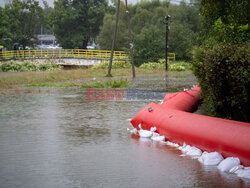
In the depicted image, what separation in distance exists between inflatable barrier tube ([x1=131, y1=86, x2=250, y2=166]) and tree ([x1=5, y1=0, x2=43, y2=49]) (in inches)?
2675

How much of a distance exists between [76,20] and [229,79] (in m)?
74.4

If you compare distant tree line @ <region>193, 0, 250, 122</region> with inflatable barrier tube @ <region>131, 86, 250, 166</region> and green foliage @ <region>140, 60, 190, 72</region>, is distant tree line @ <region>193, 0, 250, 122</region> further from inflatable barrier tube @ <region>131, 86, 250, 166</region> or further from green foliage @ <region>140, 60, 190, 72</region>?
green foliage @ <region>140, 60, 190, 72</region>

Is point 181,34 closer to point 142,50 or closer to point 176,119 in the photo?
point 142,50

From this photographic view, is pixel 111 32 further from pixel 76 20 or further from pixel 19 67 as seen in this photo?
pixel 19 67

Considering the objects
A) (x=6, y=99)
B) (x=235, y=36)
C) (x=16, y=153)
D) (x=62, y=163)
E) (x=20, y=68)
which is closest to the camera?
A: (x=62, y=163)

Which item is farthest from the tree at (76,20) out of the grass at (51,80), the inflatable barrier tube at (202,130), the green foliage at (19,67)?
the inflatable barrier tube at (202,130)

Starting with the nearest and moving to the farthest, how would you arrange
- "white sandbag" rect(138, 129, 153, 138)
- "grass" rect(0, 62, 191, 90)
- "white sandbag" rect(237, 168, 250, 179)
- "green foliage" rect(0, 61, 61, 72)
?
"white sandbag" rect(237, 168, 250, 179)
"white sandbag" rect(138, 129, 153, 138)
"grass" rect(0, 62, 191, 90)
"green foliage" rect(0, 61, 61, 72)

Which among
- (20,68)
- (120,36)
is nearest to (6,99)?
(20,68)

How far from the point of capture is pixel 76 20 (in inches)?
3172

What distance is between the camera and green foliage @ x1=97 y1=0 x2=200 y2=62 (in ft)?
164

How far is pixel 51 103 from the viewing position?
1439cm

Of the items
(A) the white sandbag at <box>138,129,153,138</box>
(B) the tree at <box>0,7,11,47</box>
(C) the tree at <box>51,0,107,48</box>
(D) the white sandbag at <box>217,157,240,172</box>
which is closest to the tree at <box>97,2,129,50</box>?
(C) the tree at <box>51,0,107,48</box>

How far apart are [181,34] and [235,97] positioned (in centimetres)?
5112

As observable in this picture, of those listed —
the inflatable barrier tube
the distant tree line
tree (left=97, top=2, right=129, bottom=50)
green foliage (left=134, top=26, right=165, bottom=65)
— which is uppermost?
tree (left=97, top=2, right=129, bottom=50)
